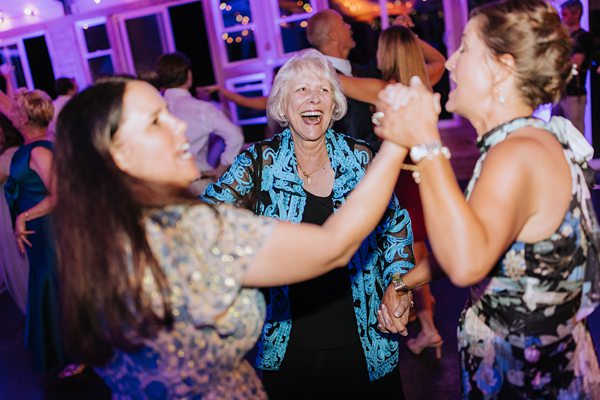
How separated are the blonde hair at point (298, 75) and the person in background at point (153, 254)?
1.08 metres

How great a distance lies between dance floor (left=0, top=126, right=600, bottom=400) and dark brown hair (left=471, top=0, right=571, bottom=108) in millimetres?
1882

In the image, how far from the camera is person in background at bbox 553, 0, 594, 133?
20.2 feet

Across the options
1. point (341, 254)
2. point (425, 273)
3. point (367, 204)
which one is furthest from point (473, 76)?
point (425, 273)

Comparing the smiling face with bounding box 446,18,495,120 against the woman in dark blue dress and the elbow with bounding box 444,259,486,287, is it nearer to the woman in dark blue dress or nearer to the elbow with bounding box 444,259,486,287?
the elbow with bounding box 444,259,486,287

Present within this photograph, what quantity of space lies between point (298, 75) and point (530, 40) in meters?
1.10

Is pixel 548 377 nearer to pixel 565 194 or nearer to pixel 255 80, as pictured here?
pixel 565 194

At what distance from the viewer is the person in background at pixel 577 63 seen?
616cm

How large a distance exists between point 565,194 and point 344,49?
9.48 feet

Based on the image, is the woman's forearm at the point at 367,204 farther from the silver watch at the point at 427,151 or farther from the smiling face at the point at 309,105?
the smiling face at the point at 309,105

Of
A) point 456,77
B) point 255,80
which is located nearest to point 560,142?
point 456,77

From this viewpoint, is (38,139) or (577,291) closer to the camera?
(577,291)

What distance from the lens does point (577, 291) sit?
1397 mm

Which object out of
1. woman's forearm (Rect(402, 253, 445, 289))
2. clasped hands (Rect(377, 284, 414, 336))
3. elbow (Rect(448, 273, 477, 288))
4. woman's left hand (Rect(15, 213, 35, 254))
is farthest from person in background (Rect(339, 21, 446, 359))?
woman's left hand (Rect(15, 213, 35, 254))

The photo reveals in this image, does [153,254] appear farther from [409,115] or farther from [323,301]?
[323,301]
